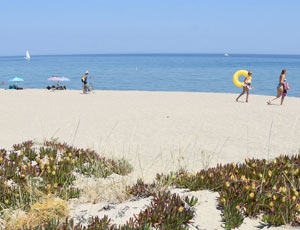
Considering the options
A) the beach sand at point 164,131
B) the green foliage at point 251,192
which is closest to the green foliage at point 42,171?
the beach sand at point 164,131

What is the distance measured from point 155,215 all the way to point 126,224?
384 mm

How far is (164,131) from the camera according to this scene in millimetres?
11539

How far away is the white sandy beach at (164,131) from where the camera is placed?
27.7ft

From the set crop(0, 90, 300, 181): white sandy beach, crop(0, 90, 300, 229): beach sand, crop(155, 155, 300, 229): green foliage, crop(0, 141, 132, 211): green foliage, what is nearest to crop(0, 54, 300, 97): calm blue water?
crop(0, 90, 300, 181): white sandy beach

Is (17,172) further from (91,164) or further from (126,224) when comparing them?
(126,224)

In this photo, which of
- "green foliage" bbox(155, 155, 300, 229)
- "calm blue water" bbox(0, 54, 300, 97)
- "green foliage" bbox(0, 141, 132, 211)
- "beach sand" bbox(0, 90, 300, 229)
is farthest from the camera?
"calm blue water" bbox(0, 54, 300, 97)

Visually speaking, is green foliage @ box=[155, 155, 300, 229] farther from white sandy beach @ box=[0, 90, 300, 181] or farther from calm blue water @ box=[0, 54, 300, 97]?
calm blue water @ box=[0, 54, 300, 97]

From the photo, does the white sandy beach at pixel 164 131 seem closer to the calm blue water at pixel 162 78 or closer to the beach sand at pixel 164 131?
the beach sand at pixel 164 131

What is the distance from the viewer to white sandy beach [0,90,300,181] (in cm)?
845

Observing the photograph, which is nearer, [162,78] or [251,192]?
[251,192]

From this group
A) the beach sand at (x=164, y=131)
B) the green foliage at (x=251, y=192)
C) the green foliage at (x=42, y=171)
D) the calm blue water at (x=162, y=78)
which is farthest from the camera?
the calm blue water at (x=162, y=78)

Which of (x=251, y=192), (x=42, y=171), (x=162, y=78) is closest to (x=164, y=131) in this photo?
(x=42, y=171)

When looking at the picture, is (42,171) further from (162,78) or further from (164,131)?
(162,78)

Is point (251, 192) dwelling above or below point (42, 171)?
above
